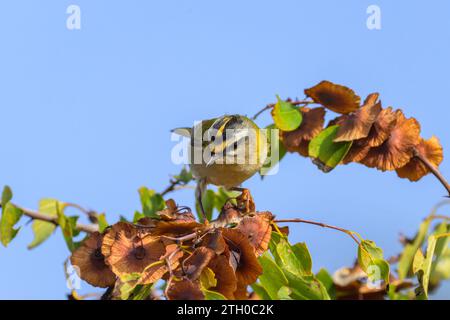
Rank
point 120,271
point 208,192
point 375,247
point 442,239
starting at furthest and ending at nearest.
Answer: point 208,192 < point 442,239 < point 375,247 < point 120,271

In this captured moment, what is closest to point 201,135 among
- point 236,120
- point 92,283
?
point 236,120

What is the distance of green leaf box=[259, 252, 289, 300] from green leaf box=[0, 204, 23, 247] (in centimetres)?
144

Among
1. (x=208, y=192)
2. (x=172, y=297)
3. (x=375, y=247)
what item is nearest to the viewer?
(x=172, y=297)

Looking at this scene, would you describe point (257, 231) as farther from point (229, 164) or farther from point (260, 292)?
point (229, 164)

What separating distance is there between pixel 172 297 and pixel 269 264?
0.61 metres

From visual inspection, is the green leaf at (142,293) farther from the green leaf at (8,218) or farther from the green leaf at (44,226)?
the green leaf at (44,226)

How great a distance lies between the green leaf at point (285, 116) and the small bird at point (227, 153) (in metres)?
0.73

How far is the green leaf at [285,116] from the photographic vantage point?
4.01 meters

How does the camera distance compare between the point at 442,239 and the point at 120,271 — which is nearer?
the point at 120,271

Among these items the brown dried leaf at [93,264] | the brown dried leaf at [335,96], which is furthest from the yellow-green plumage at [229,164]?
the brown dried leaf at [93,264]
